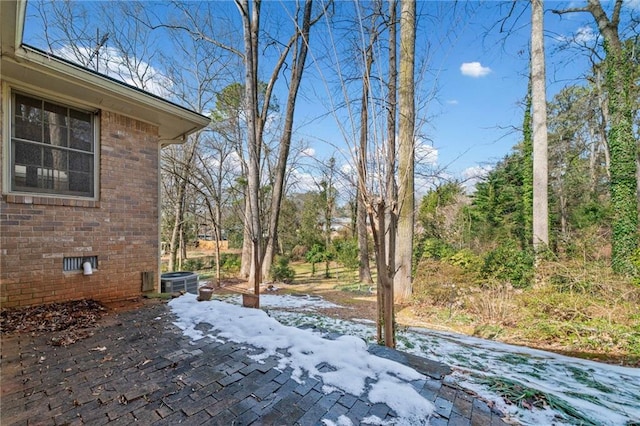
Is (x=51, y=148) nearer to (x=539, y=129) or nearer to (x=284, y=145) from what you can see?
(x=284, y=145)

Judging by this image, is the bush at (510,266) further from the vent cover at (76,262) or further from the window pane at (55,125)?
the window pane at (55,125)

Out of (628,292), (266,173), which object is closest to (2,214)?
(628,292)

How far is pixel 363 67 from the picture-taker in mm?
2586

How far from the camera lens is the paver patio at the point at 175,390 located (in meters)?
1.56

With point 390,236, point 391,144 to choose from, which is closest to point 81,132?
point 391,144

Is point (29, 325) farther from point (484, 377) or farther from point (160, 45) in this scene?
point (160, 45)

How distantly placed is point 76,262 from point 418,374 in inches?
185

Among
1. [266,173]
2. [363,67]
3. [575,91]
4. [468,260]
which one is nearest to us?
[363,67]

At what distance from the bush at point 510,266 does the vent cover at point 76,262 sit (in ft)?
28.0

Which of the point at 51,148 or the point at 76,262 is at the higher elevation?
the point at 51,148

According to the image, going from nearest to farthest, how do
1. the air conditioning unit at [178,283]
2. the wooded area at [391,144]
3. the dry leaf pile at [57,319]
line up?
the dry leaf pile at [57,319]
the wooded area at [391,144]
the air conditioning unit at [178,283]

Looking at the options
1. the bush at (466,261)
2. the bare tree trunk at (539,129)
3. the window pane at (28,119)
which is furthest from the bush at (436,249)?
the window pane at (28,119)

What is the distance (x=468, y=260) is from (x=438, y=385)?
253 inches

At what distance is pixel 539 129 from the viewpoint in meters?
7.82
